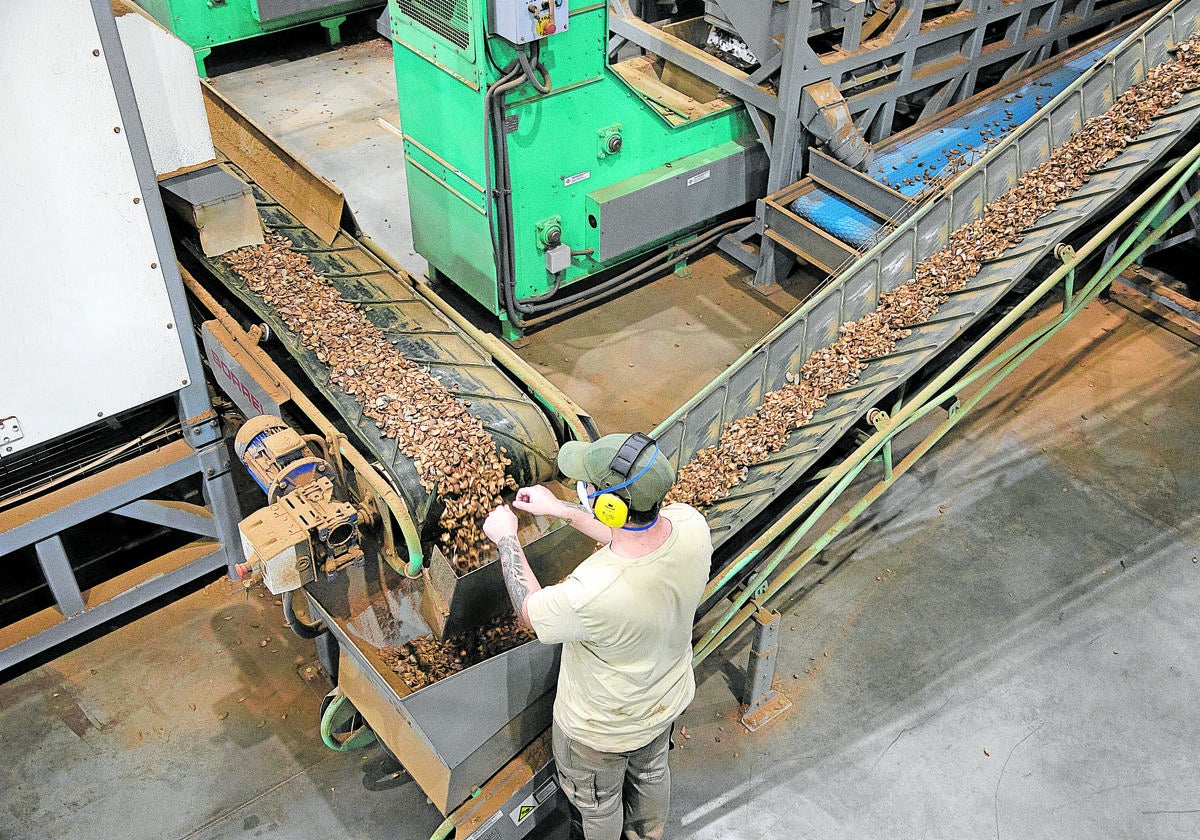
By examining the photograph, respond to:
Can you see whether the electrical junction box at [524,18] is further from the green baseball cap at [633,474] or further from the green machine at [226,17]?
the green machine at [226,17]

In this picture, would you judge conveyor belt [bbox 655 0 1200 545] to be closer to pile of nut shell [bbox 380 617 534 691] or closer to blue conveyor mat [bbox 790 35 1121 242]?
blue conveyor mat [bbox 790 35 1121 242]

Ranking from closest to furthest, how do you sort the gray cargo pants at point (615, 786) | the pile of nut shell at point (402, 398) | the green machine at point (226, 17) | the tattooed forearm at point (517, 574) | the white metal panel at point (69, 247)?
1. the tattooed forearm at point (517, 574)
2. the white metal panel at point (69, 247)
3. the gray cargo pants at point (615, 786)
4. the pile of nut shell at point (402, 398)
5. the green machine at point (226, 17)

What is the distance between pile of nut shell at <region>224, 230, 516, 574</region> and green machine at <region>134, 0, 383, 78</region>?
4.96m

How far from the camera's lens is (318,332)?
4102mm

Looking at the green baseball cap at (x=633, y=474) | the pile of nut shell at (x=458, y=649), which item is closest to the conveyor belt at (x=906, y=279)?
the pile of nut shell at (x=458, y=649)

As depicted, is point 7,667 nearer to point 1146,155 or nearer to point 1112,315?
point 1146,155

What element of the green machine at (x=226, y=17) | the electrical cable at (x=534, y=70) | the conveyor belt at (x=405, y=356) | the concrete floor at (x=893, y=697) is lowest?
Answer: the concrete floor at (x=893, y=697)

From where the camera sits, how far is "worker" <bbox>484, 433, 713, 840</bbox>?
2.74 meters

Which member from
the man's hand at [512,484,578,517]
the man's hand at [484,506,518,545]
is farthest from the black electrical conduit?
the man's hand at [512,484,578,517]

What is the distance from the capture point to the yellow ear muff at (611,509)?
8.80ft

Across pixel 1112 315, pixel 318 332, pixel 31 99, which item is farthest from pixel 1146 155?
pixel 31 99

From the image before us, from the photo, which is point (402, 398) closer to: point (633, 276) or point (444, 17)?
point (444, 17)

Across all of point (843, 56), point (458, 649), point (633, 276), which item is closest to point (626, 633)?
point (458, 649)

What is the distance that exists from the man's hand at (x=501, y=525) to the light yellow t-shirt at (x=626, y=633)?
0.81 feet
